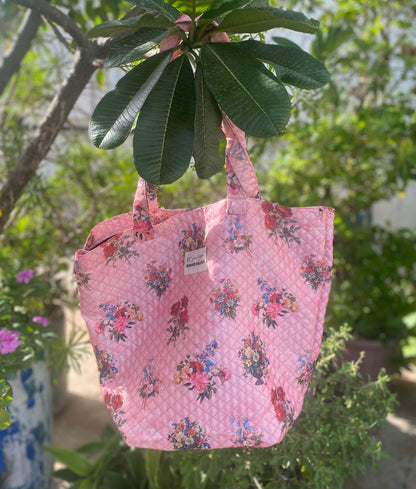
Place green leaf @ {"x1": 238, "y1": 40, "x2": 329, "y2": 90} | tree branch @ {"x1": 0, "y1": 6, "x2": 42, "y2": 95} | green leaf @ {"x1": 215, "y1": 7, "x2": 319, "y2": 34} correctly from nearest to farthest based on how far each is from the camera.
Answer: green leaf @ {"x1": 215, "y1": 7, "x2": 319, "y2": 34}
green leaf @ {"x1": 238, "y1": 40, "x2": 329, "y2": 90}
tree branch @ {"x1": 0, "y1": 6, "x2": 42, "y2": 95}

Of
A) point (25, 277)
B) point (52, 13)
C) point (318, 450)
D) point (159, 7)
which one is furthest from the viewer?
point (25, 277)

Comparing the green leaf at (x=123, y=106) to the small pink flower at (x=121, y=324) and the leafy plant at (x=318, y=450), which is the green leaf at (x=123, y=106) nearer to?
the small pink flower at (x=121, y=324)

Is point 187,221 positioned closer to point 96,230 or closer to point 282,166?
point 96,230

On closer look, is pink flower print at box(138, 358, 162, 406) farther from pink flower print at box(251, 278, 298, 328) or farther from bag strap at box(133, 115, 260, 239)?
bag strap at box(133, 115, 260, 239)

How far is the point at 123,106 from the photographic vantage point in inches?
37.4

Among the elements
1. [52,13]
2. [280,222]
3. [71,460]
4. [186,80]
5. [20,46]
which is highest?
[20,46]

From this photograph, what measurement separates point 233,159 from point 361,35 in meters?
2.39

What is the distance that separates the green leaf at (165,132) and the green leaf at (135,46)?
7 cm

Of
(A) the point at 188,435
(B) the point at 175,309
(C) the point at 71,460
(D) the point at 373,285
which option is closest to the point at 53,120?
(B) the point at 175,309

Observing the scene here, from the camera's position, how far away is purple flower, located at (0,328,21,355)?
1.40 metres

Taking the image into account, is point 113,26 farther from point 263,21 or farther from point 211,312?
point 211,312

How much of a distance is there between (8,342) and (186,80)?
92cm

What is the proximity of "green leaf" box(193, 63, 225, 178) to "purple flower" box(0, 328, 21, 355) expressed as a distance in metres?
0.75

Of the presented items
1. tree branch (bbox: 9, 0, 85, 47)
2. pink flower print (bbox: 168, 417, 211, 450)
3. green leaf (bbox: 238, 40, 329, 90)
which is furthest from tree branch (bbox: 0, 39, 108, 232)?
pink flower print (bbox: 168, 417, 211, 450)
